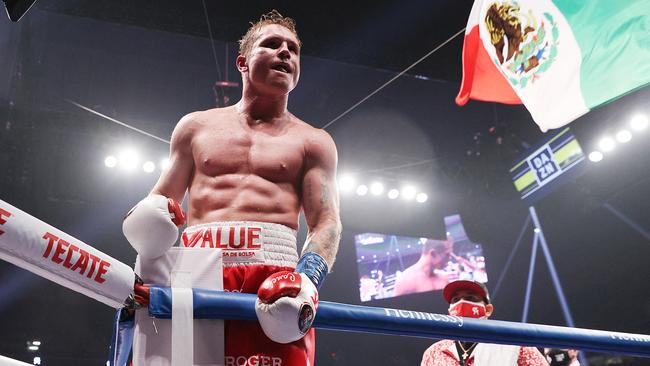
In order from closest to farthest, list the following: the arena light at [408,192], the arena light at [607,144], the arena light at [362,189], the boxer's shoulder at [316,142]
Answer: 1. the boxer's shoulder at [316,142]
2. the arena light at [607,144]
3. the arena light at [362,189]
4. the arena light at [408,192]

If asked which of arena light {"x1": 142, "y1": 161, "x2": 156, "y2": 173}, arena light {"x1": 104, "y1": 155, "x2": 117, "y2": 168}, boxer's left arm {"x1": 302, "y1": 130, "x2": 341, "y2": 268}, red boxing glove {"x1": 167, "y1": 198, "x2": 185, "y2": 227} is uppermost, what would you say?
arena light {"x1": 104, "y1": 155, "x2": 117, "y2": 168}

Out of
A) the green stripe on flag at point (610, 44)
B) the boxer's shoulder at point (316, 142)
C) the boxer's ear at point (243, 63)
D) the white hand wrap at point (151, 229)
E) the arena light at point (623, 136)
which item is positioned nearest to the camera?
the white hand wrap at point (151, 229)

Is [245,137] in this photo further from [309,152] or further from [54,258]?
[54,258]

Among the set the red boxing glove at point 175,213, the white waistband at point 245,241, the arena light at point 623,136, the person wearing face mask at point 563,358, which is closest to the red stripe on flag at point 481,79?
the person wearing face mask at point 563,358

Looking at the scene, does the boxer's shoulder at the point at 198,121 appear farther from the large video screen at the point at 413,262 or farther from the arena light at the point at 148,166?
the large video screen at the point at 413,262

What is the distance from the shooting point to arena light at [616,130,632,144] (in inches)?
280

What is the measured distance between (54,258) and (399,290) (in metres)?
9.57

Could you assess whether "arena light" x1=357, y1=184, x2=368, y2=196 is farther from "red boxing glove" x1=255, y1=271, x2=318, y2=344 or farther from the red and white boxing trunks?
"red boxing glove" x1=255, y1=271, x2=318, y2=344

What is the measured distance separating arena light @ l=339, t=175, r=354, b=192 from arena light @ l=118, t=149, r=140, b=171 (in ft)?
9.42

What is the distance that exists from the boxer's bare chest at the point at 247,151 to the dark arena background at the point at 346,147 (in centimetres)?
425

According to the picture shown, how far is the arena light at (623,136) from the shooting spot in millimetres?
7117

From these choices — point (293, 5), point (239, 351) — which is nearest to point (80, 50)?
point (293, 5)

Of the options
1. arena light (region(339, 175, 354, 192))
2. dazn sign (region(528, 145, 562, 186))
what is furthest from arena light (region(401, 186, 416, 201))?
dazn sign (region(528, 145, 562, 186))

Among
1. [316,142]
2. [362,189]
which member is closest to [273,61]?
[316,142]
